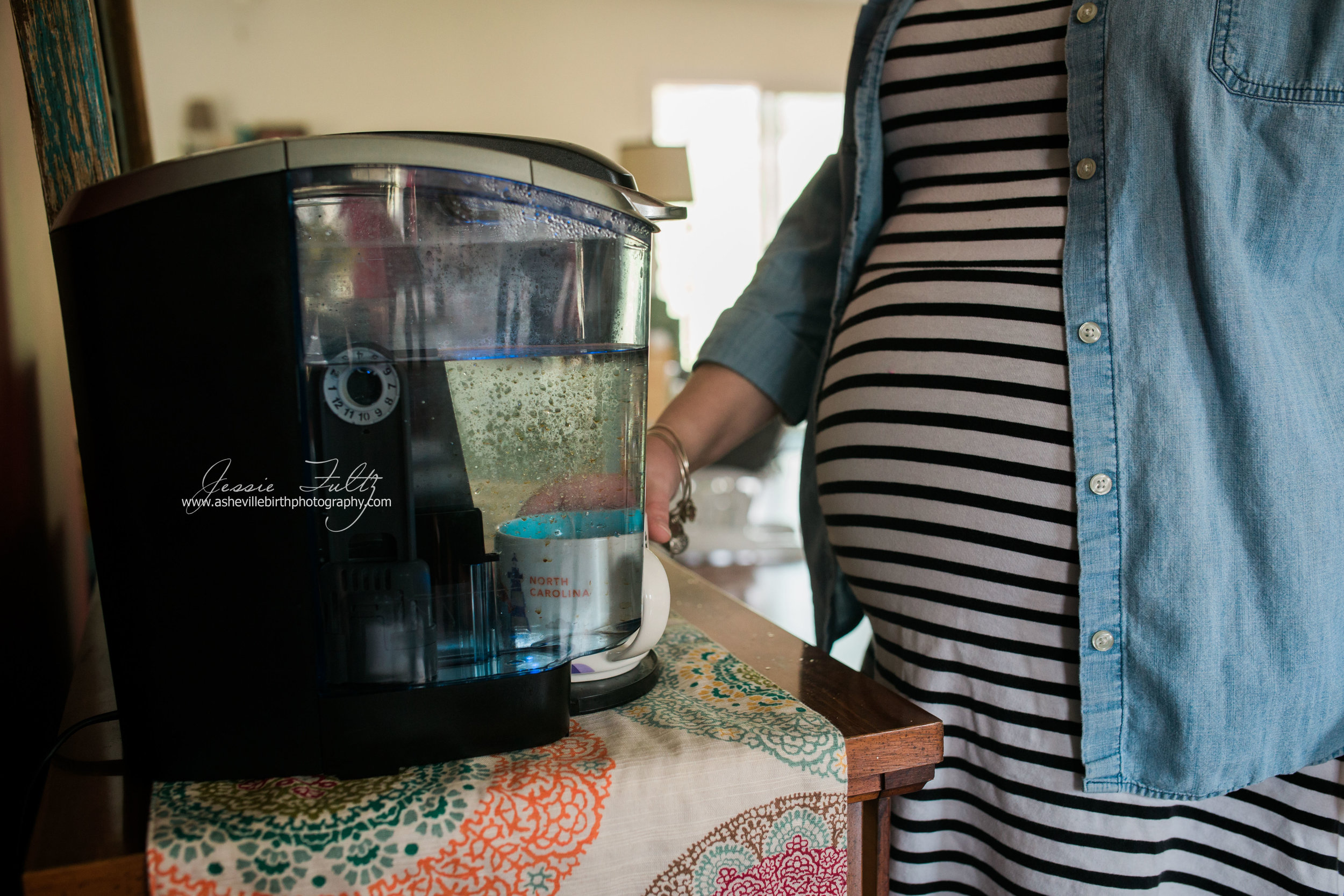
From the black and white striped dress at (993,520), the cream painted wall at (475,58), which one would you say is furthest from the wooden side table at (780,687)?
the cream painted wall at (475,58)

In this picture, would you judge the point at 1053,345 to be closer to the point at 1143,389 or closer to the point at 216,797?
the point at 1143,389

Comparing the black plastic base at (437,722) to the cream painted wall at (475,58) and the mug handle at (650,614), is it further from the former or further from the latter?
the cream painted wall at (475,58)

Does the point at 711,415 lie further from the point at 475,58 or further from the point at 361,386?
the point at 475,58

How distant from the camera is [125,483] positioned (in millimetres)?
415

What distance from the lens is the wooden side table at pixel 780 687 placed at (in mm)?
384

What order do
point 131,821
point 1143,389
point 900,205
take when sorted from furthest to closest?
point 900,205 → point 1143,389 → point 131,821

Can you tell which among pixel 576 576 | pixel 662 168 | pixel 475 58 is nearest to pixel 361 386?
pixel 576 576

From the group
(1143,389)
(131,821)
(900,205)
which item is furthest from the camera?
(900,205)

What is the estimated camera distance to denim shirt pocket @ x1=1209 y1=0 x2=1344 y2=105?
0.55m

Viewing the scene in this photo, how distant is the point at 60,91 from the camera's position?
740 millimetres

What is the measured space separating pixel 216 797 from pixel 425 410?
0.21 metres

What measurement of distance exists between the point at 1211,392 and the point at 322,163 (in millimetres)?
540

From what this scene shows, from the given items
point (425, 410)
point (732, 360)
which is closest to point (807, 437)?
point (732, 360)

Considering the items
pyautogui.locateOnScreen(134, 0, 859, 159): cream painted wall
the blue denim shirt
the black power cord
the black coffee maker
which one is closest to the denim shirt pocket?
the blue denim shirt
